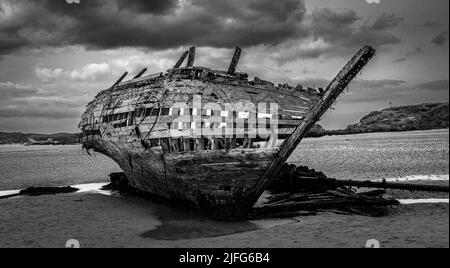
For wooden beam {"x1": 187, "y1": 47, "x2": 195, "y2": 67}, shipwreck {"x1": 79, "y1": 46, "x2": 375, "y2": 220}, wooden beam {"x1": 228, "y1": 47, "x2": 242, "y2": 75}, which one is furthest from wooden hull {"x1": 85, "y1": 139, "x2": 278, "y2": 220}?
wooden beam {"x1": 228, "y1": 47, "x2": 242, "y2": 75}

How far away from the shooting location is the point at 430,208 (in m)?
10.0

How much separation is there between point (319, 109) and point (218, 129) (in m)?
2.66

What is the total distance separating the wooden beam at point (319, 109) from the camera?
8828 mm

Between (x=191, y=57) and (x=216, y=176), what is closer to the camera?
(x=216, y=176)

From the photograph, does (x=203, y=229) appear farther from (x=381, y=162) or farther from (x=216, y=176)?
(x=381, y=162)

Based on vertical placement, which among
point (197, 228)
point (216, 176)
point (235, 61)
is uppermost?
point (235, 61)

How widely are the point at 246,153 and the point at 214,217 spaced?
203 cm

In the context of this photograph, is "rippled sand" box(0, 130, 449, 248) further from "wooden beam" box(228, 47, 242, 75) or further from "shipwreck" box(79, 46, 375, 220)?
"wooden beam" box(228, 47, 242, 75)

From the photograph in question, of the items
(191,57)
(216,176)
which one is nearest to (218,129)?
(216,176)

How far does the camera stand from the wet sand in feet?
23.6

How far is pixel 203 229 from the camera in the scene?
883cm

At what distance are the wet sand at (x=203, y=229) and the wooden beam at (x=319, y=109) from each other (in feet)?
4.07

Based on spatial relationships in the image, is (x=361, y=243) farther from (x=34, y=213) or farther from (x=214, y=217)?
(x=34, y=213)
